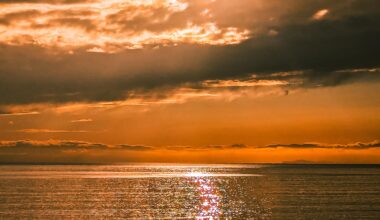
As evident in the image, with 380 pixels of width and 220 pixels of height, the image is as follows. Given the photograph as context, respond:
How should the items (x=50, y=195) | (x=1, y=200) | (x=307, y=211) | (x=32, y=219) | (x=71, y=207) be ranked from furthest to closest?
(x=50, y=195), (x=1, y=200), (x=71, y=207), (x=307, y=211), (x=32, y=219)

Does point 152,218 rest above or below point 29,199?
below

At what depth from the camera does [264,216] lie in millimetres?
68312

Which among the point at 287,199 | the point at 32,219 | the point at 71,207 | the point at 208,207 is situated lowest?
the point at 32,219

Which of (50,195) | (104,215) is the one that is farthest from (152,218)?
(50,195)

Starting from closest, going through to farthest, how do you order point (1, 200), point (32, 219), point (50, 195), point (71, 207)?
point (32, 219) → point (71, 207) → point (1, 200) → point (50, 195)

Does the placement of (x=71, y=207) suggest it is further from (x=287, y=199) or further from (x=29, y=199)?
(x=287, y=199)

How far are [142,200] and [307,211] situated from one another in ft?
103

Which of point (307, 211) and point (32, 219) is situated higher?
point (307, 211)

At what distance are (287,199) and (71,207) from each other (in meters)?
35.5

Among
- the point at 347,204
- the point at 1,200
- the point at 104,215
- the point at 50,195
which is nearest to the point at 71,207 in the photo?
the point at 104,215

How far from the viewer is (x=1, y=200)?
8838cm

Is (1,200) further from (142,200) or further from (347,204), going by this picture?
(347,204)

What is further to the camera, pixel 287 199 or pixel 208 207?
pixel 287 199

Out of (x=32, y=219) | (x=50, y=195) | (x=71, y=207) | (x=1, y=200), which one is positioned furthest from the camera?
(x=50, y=195)
